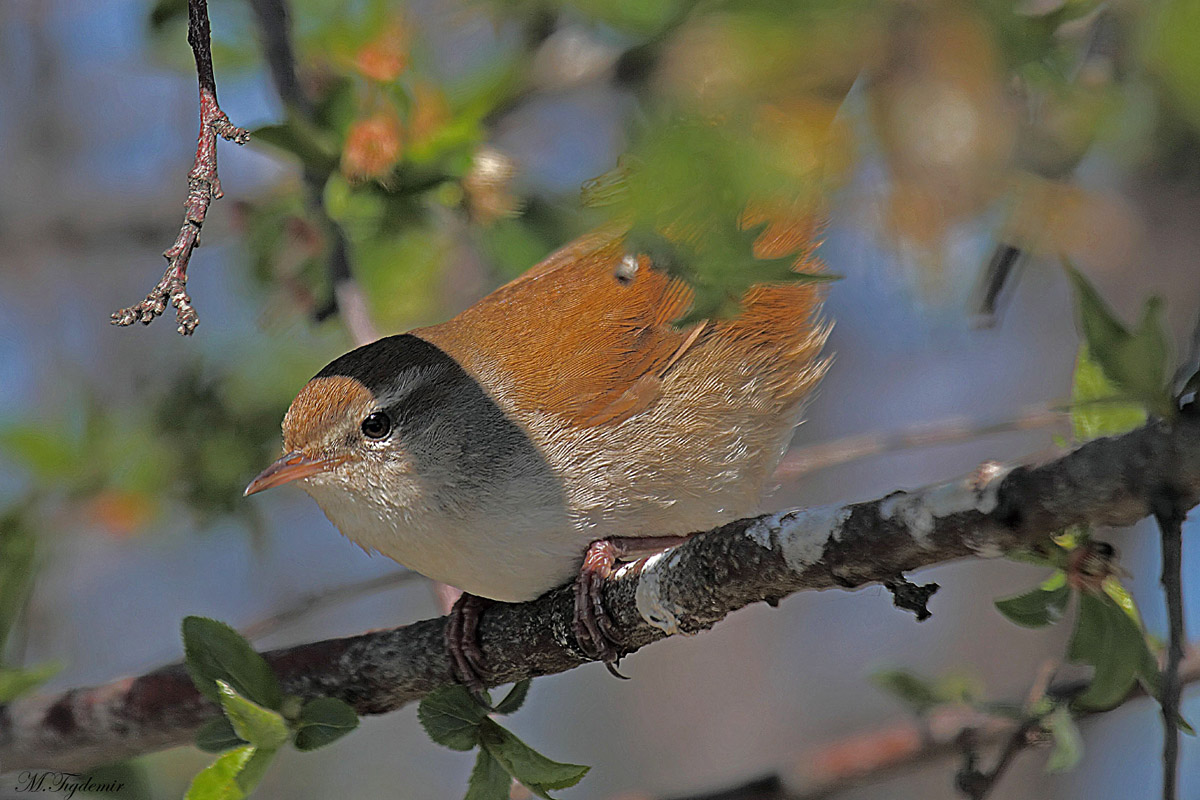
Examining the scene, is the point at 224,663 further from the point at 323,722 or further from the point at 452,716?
the point at 452,716

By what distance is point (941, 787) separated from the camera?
6.59m

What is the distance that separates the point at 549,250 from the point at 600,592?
1.49 meters

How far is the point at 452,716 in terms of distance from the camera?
2.47 meters

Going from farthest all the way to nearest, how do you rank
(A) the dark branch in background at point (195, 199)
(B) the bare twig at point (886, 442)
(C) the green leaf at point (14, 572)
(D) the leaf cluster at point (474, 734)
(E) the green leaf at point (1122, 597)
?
(B) the bare twig at point (886, 442), (C) the green leaf at point (14, 572), (D) the leaf cluster at point (474, 734), (E) the green leaf at point (1122, 597), (A) the dark branch in background at point (195, 199)

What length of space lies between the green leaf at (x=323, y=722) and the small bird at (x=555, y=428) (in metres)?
0.28

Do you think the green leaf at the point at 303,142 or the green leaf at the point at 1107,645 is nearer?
the green leaf at the point at 1107,645

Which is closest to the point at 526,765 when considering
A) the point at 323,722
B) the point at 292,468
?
the point at 323,722

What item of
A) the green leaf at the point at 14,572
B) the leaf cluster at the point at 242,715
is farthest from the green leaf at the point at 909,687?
the green leaf at the point at 14,572

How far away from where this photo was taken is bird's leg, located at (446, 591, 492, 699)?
2.60 metres

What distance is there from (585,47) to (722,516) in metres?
2.41

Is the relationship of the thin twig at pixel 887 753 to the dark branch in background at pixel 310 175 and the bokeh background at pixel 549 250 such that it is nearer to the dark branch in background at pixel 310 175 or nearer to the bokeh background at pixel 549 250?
the bokeh background at pixel 549 250

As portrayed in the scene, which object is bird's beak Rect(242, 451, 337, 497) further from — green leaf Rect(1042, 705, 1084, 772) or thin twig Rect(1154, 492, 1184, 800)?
thin twig Rect(1154, 492, 1184, 800)

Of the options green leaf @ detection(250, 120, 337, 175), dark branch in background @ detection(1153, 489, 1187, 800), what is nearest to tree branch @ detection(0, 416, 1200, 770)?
dark branch in background @ detection(1153, 489, 1187, 800)

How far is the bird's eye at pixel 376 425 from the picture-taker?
2.95 metres
